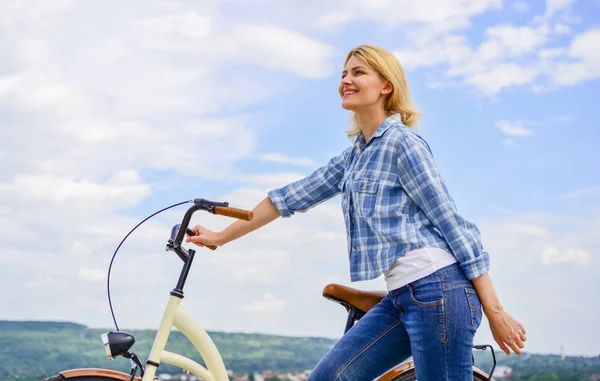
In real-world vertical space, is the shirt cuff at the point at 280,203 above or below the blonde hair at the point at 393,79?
below

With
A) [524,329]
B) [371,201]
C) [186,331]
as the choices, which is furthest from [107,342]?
[524,329]

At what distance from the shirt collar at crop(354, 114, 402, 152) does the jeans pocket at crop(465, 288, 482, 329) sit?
1.82 ft

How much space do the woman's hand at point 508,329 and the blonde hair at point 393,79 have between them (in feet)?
2.18

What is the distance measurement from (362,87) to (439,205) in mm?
475

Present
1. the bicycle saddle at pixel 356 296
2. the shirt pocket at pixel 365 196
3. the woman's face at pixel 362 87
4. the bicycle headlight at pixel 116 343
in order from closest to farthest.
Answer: the bicycle headlight at pixel 116 343 → the shirt pocket at pixel 365 196 → the woman's face at pixel 362 87 → the bicycle saddle at pixel 356 296

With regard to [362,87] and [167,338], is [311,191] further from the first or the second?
[167,338]

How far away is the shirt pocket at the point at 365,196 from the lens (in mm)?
2137

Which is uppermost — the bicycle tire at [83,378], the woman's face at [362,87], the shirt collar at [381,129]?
the woman's face at [362,87]

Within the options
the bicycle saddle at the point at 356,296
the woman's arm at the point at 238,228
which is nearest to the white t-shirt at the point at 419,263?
the bicycle saddle at the point at 356,296

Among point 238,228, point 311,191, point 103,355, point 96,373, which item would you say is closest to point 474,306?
point 311,191

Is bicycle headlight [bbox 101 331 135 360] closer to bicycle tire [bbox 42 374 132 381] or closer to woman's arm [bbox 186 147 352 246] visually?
bicycle tire [bbox 42 374 132 381]

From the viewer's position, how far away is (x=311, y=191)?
2.48 metres

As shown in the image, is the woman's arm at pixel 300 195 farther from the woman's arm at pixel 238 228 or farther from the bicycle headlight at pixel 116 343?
the bicycle headlight at pixel 116 343

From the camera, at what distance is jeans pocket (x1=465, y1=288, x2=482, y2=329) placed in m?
2.04
